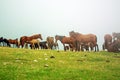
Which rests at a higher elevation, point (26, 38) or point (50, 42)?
point (26, 38)

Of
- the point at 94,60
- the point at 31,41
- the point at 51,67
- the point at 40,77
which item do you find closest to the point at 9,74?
the point at 40,77

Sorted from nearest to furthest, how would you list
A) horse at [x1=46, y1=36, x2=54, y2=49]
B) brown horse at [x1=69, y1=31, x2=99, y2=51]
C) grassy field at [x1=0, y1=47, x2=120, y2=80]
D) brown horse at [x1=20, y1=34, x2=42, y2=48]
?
grassy field at [x1=0, y1=47, x2=120, y2=80], brown horse at [x1=69, y1=31, x2=99, y2=51], brown horse at [x1=20, y1=34, x2=42, y2=48], horse at [x1=46, y1=36, x2=54, y2=49]

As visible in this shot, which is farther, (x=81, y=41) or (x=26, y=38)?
(x=26, y=38)

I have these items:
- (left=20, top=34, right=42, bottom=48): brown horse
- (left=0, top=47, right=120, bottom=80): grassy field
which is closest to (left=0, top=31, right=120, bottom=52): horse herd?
(left=20, top=34, right=42, bottom=48): brown horse

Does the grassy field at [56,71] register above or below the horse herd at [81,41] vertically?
below

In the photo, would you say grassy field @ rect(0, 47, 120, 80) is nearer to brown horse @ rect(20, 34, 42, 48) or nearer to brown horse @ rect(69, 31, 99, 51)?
brown horse @ rect(69, 31, 99, 51)

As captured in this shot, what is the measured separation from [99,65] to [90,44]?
20907 mm

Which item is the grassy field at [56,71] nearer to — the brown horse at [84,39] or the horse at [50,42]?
the brown horse at [84,39]

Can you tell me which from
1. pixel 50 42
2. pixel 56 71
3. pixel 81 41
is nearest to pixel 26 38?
pixel 50 42

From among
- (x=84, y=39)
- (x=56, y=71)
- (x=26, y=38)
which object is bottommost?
(x=56, y=71)

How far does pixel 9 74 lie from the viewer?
59.2 ft

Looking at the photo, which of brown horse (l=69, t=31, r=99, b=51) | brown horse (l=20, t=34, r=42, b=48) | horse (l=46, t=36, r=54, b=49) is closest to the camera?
brown horse (l=69, t=31, r=99, b=51)

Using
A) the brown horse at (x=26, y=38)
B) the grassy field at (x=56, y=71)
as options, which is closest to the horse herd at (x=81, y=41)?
the brown horse at (x=26, y=38)

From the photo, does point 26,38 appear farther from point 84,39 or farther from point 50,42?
point 84,39
